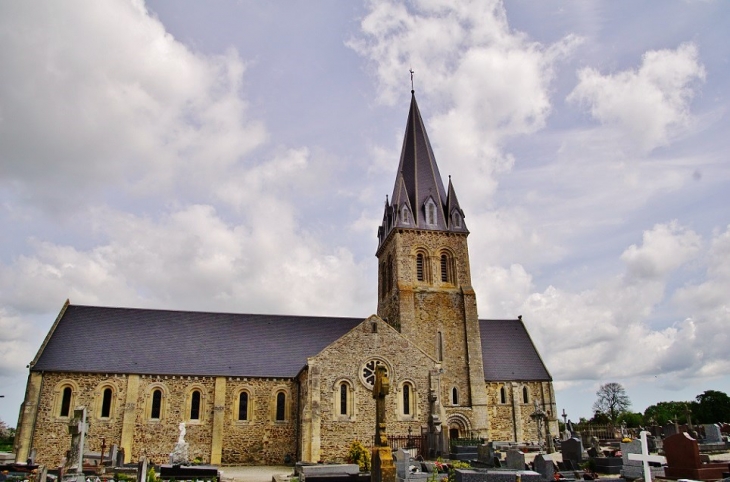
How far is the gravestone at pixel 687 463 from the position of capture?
14188mm

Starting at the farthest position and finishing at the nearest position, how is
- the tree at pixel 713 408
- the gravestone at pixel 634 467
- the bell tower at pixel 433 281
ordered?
1. the tree at pixel 713 408
2. the bell tower at pixel 433 281
3. the gravestone at pixel 634 467

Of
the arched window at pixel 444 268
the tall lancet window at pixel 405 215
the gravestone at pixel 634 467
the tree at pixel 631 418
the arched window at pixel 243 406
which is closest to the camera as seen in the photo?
the gravestone at pixel 634 467

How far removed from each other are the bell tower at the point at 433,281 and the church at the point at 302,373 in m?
0.09

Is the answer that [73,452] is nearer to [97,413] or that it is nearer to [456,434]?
[97,413]

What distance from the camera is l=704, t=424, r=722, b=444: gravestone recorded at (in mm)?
26638

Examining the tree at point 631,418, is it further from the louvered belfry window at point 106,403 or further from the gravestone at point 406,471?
the gravestone at point 406,471

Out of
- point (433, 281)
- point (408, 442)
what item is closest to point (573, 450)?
point (408, 442)

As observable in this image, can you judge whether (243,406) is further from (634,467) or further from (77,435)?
(634,467)

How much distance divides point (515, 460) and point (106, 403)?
2200cm

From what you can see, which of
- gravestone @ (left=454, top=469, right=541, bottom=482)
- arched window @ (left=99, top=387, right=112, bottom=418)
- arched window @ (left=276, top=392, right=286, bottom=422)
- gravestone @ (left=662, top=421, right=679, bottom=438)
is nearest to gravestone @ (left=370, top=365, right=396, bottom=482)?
gravestone @ (left=454, top=469, right=541, bottom=482)

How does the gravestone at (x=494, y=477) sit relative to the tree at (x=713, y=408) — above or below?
below

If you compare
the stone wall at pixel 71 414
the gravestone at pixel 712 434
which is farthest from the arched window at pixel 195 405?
the gravestone at pixel 712 434

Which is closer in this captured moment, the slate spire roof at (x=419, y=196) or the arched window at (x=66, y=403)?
the arched window at (x=66, y=403)

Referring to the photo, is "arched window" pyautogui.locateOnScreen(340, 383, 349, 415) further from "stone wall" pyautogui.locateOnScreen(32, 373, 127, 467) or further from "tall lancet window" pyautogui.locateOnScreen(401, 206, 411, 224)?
"tall lancet window" pyautogui.locateOnScreen(401, 206, 411, 224)
